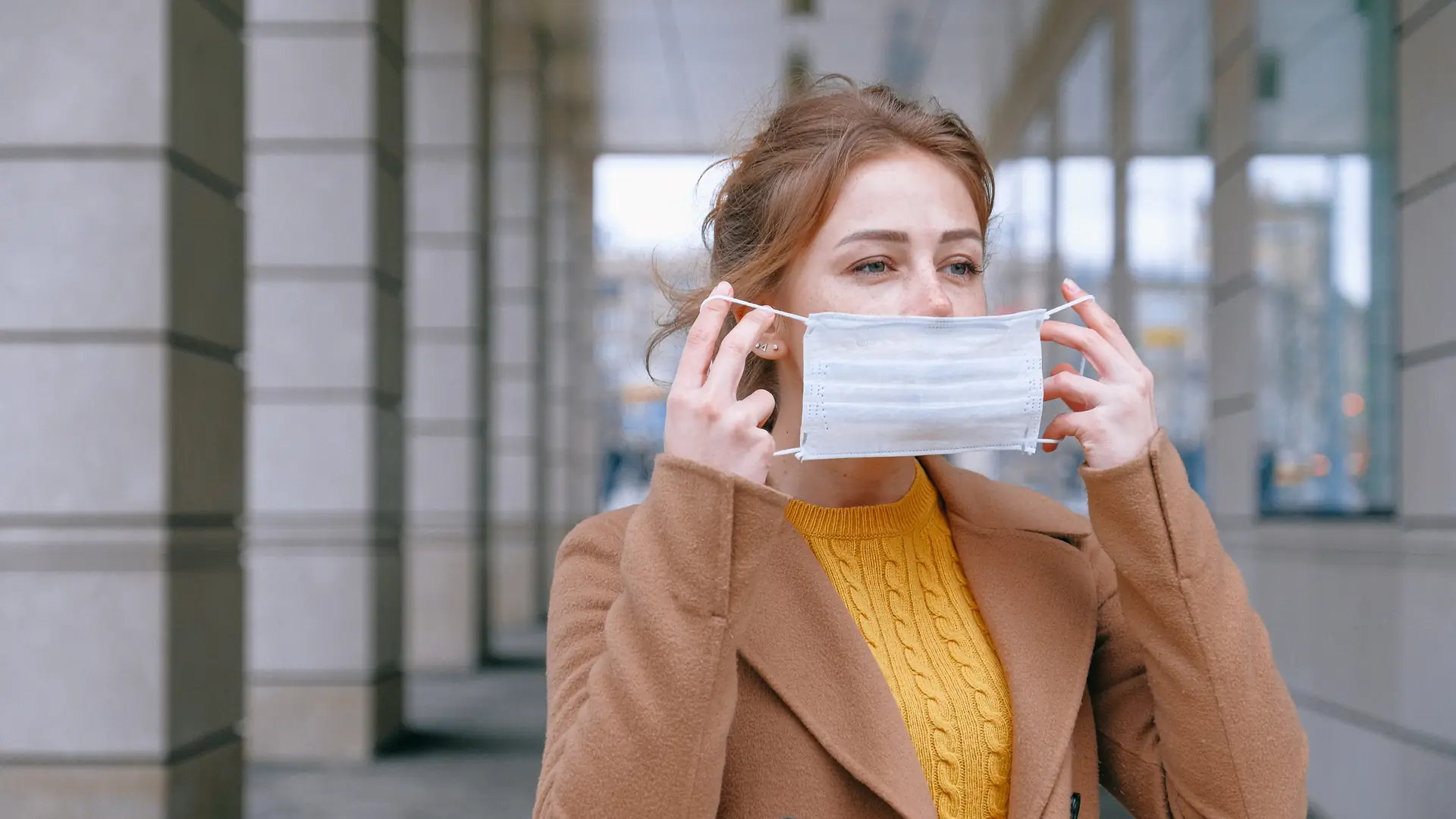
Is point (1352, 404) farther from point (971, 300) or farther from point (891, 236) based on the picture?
point (891, 236)

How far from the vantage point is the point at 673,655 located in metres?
1.61

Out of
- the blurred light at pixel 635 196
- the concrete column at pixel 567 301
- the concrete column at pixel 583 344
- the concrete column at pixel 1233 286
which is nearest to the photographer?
the concrete column at pixel 1233 286

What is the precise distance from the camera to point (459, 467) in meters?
9.91

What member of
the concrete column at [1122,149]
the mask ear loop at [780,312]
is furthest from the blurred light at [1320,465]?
the mask ear loop at [780,312]

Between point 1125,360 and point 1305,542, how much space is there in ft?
14.1

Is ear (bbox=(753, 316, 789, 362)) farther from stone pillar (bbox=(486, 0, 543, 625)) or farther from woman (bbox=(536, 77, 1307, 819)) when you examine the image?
stone pillar (bbox=(486, 0, 543, 625))

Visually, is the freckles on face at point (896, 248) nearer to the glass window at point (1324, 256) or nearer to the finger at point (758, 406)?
the finger at point (758, 406)

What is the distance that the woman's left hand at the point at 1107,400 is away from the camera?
1.78 meters

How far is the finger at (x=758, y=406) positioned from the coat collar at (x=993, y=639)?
0.31 metres

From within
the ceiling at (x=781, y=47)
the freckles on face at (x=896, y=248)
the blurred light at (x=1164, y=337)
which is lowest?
the freckles on face at (x=896, y=248)

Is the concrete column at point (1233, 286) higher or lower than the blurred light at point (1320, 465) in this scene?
higher

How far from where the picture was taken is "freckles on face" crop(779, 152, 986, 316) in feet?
6.37

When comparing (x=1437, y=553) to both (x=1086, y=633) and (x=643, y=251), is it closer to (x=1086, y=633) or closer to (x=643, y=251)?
(x=1086, y=633)

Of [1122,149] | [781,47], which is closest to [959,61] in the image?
[781,47]
